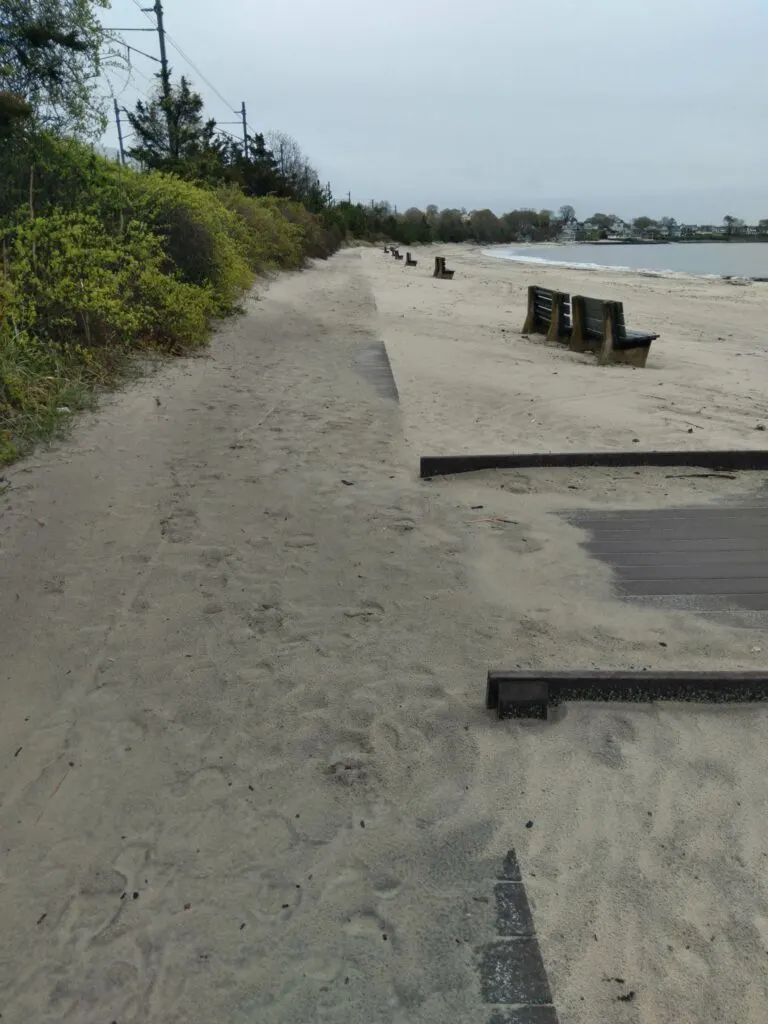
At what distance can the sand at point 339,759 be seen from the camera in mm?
1868

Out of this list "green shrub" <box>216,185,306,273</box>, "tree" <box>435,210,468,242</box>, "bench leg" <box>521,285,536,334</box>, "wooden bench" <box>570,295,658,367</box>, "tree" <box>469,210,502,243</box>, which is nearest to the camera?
"wooden bench" <box>570,295,658,367</box>

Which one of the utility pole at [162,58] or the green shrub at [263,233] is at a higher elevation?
the utility pole at [162,58]

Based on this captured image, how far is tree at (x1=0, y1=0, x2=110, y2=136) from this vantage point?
32.3 feet

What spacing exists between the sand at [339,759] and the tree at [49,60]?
7.35m

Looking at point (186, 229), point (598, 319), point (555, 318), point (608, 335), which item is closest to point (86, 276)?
point (186, 229)

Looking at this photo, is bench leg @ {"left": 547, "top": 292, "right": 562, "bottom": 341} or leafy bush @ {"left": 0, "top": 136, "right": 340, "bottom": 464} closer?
leafy bush @ {"left": 0, "top": 136, "right": 340, "bottom": 464}

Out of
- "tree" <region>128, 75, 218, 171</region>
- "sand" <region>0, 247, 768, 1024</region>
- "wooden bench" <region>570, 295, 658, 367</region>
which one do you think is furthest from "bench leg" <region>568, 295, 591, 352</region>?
"tree" <region>128, 75, 218, 171</region>

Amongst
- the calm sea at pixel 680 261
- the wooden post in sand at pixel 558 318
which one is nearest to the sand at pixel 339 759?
the wooden post in sand at pixel 558 318

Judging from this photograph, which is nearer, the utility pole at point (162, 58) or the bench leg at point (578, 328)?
the bench leg at point (578, 328)

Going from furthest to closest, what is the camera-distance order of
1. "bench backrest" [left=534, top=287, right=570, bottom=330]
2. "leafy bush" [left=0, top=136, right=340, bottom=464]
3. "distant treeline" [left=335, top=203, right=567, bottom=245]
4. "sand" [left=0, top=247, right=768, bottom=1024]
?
1. "distant treeline" [left=335, top=203, right=567, bottom=245]
2. "bench backrest" [left=534, top=287, right=570, bottom=330]
3. "leafy bush" [left=0, top=136, right=340, bottom=464]
4. "sand" [left=0, top=247, right=768, bottom=1024]

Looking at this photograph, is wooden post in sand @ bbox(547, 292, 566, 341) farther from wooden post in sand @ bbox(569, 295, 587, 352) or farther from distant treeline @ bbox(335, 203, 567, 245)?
distant treeline @ bbox(335, 203, 567, 245)

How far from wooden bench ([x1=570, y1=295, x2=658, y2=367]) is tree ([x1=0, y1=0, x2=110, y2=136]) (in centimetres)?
772

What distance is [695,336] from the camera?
1299cm

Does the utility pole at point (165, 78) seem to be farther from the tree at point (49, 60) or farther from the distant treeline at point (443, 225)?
the distant treeline at point (443, 225)
